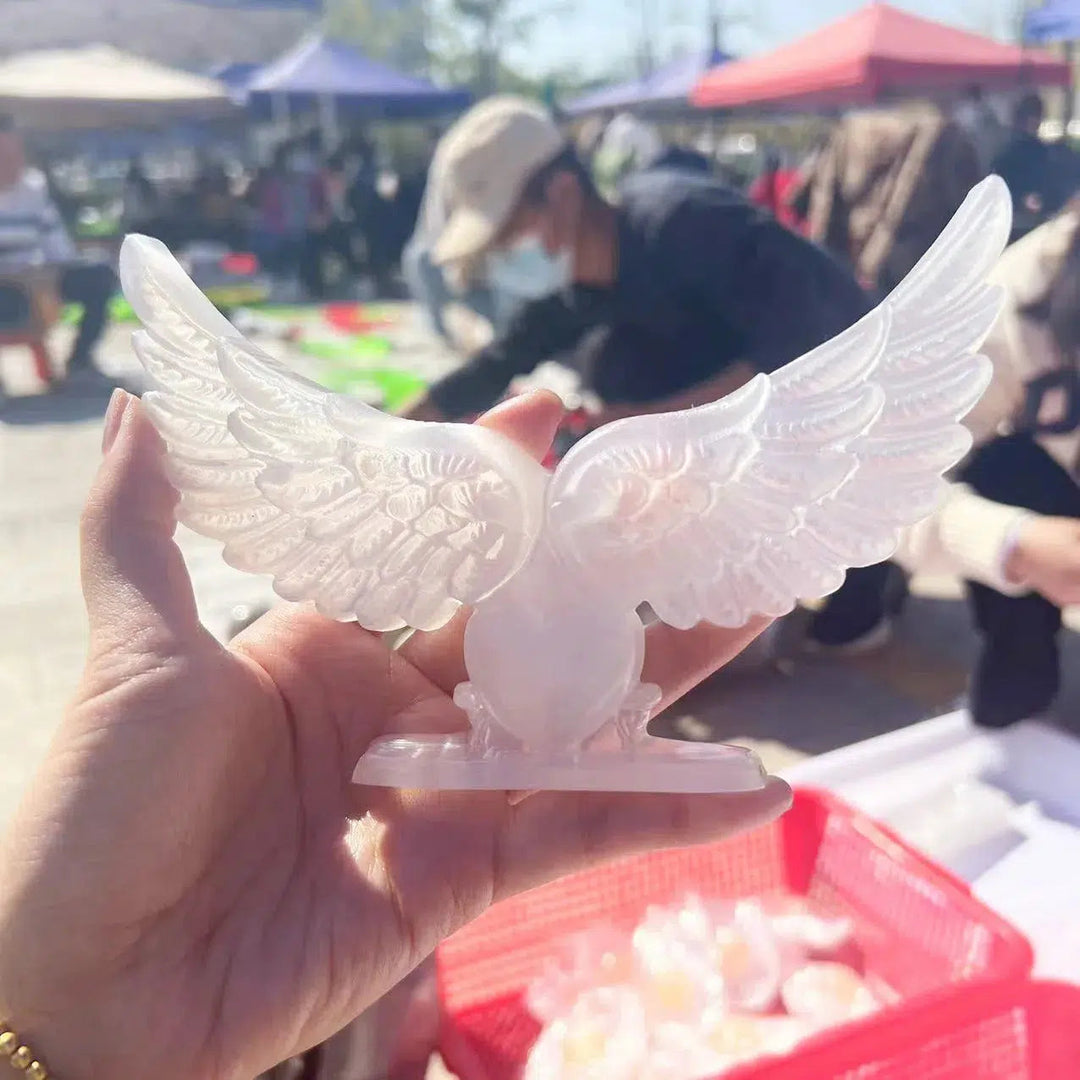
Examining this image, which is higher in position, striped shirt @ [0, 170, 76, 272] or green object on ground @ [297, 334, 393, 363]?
striped shirt @ [0, 170, 76, 272]

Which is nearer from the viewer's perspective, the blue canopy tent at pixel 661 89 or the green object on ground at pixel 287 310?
the green object on ground at pixel 287 310

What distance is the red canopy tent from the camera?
22.3ft

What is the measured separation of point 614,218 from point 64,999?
1.81 metres

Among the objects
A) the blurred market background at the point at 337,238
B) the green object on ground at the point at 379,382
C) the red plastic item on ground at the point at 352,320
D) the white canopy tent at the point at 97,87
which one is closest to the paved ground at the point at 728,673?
the blurred market background at the point at 337,238

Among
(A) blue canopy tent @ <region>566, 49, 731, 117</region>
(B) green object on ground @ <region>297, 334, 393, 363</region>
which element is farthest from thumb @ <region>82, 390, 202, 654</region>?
(A) blue canopy tent @ <region>566, 49, 731, 117</region>

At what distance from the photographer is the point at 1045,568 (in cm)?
168

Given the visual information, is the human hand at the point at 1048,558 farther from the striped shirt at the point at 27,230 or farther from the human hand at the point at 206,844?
the striped shirt at the point at 27,230

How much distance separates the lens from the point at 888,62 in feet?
22.2

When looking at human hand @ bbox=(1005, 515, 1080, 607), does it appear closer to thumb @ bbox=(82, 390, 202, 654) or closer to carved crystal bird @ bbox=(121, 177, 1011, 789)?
carved crystal bird @ bbox=(121, 177, 1011, 789)

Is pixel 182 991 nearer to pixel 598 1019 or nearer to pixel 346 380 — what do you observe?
pixel 598 1019

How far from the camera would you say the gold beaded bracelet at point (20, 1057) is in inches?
35.5

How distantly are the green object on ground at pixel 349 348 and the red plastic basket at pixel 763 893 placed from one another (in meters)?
4.49

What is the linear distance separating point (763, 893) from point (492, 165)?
1498 mm

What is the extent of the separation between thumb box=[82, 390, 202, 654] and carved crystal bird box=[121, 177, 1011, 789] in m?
→ 0.03
